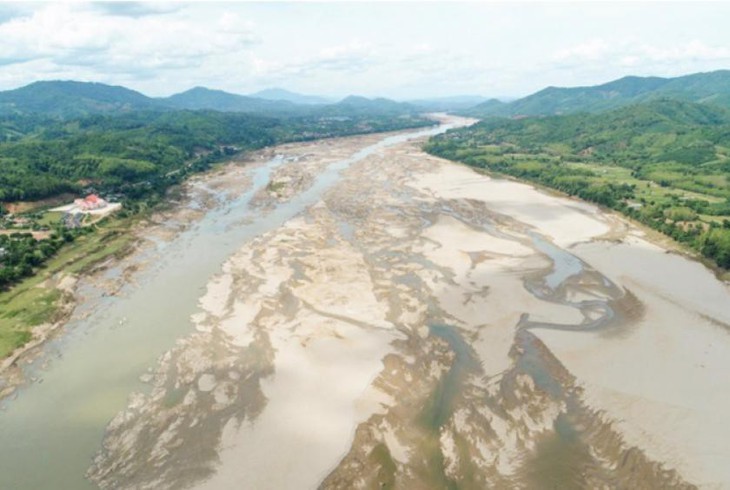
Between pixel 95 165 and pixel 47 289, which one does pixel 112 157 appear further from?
pixel 47 289

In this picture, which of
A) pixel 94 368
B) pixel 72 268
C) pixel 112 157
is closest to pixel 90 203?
pixel 72 268

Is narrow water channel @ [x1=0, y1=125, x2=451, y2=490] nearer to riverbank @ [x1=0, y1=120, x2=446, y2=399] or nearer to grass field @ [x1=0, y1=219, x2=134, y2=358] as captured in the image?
riverbank @ [x1=0, y1=120, x2=446, y2=399]

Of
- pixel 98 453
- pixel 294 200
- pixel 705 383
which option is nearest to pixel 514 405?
pixel 705 383

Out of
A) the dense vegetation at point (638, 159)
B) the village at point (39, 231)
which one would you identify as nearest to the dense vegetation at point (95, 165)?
the village at point (39, 231)

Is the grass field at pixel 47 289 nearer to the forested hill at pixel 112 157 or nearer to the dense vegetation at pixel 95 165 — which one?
the dense vegetation at pixel 95 165

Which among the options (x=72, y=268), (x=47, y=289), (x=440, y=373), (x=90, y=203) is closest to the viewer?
(x=440, y=373)
